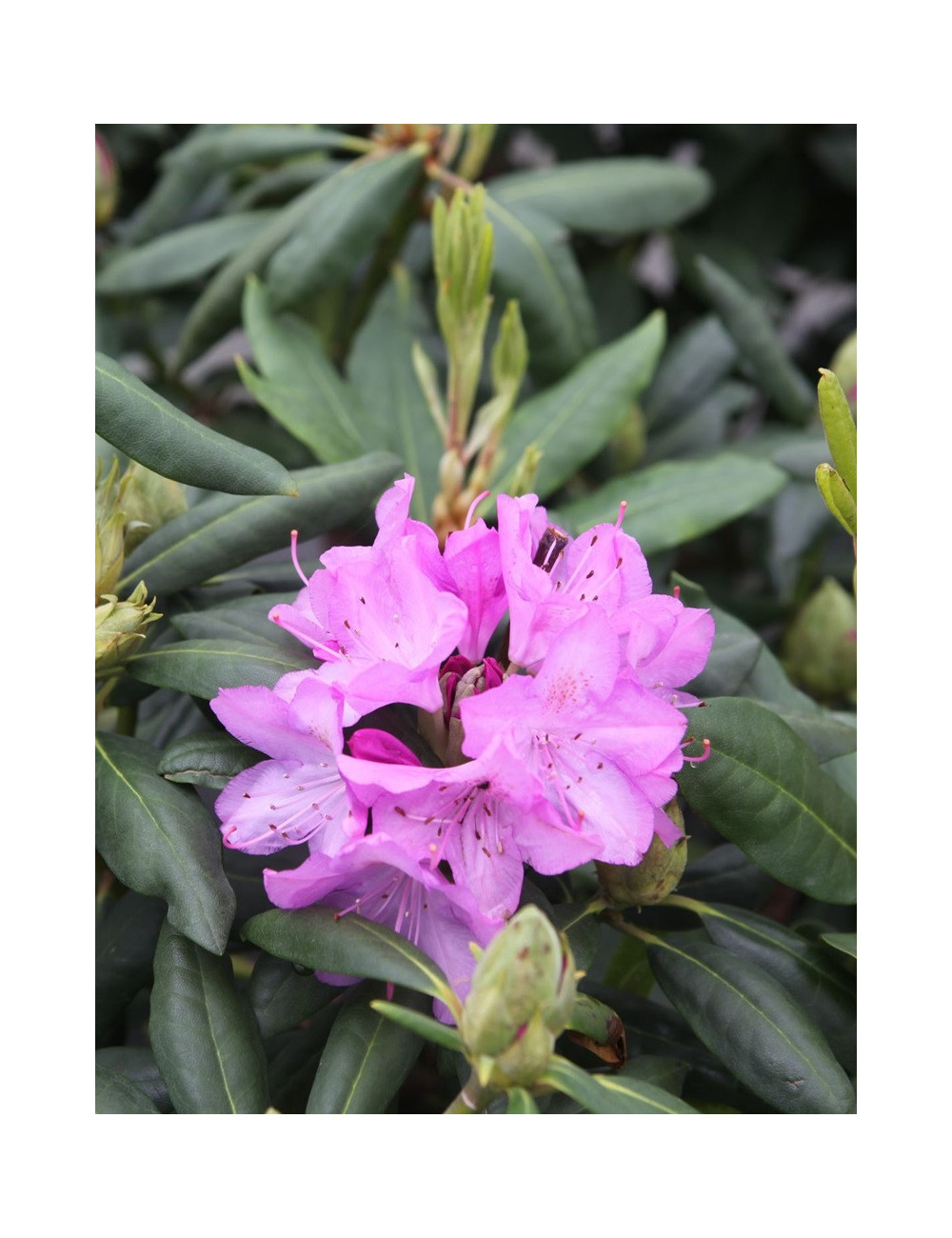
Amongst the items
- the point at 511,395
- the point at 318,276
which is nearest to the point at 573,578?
the point at 511,395

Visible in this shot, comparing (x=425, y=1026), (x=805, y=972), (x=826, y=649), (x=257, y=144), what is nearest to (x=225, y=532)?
(x=425, y=1026)

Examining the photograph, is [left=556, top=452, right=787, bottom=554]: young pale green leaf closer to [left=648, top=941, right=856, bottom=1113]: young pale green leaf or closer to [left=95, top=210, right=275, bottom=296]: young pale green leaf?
[left=648, top=941, right=856, bottom=1113]: young pale green leaf

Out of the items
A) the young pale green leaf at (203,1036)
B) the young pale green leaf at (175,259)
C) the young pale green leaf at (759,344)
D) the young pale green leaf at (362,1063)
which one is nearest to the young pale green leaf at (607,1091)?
the young pale green leaf at (362,1063)

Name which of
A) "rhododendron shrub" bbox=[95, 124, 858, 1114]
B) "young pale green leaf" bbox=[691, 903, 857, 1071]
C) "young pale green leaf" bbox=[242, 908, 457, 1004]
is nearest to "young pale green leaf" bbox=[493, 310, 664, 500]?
"rhododendron shrub" bbox=[95, 124, 858, 1114]

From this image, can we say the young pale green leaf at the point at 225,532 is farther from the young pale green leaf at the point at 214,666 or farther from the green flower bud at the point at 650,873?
the green flower bud at the point at 650,873

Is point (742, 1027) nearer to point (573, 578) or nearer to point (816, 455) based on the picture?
point (573, 578)

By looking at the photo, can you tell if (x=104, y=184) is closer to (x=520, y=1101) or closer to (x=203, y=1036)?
(x=203, y=1036)
